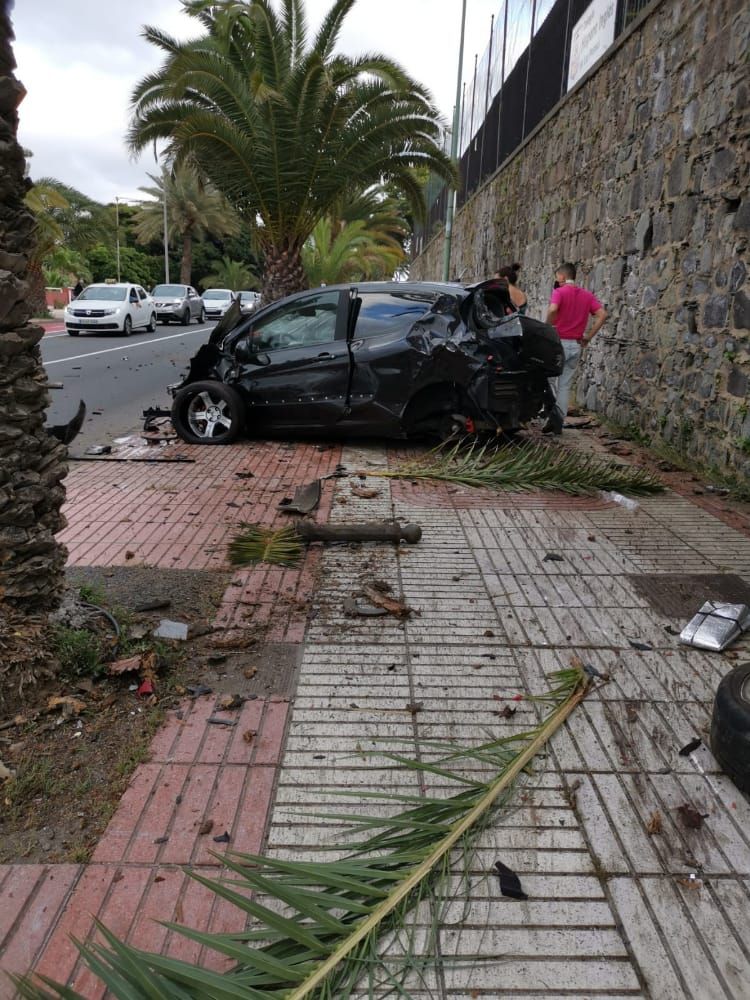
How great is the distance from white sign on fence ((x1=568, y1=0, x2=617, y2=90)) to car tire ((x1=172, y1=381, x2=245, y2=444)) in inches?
288

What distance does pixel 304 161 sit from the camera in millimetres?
15742

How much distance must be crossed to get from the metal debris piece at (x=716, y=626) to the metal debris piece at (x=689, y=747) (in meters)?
0.96

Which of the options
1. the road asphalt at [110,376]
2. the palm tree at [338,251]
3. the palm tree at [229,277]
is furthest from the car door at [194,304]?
the palm tree at [229,277]

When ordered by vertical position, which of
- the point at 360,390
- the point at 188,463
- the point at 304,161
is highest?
the point at 304,161

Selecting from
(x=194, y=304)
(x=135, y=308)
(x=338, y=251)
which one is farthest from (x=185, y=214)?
(x=338, y=251)

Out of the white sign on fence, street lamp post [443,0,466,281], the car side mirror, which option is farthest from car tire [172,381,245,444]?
street lamp post [443,0,466,281]

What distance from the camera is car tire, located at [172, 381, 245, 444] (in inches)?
358

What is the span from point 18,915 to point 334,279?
2962cm

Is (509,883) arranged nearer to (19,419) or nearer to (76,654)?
(76,654)

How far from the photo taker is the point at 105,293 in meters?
29.0

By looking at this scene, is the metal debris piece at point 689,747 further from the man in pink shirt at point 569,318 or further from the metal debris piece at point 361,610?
the man in pink shirt at point 569,318

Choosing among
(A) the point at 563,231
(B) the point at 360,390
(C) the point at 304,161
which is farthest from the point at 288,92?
(B) the point at 360,390

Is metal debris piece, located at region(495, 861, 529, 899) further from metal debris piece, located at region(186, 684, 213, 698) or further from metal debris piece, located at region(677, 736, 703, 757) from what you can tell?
metal debris piece, located at region(186, 684, 213, 698)

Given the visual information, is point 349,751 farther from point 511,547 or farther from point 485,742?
point 511,547
